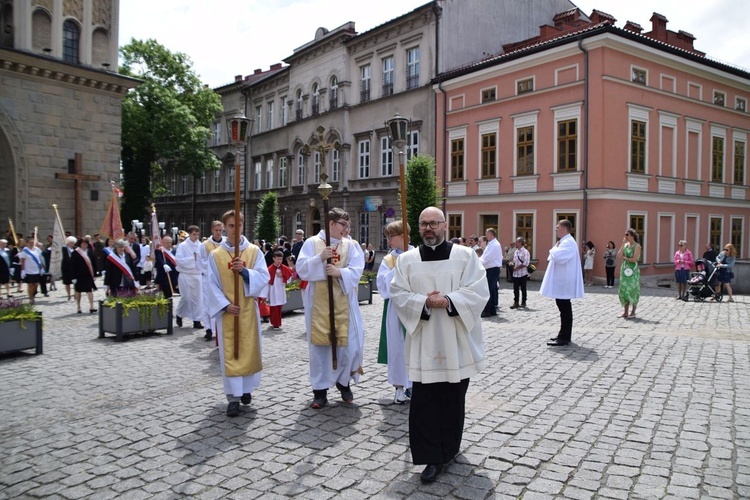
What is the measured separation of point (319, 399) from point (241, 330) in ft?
3.77

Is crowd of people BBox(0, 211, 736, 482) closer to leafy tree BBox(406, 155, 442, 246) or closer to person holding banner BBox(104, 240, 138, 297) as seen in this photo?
person holding banner BBox(104, 240, 138, 297)

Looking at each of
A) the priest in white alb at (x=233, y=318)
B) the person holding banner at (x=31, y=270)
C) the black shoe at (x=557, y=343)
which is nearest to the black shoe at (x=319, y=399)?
the priest in white alb at (x=233, y=318)

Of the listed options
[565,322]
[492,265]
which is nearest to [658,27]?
[492,265]

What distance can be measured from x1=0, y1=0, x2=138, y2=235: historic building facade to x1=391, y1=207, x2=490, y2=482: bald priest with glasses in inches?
934

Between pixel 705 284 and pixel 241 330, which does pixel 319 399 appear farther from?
pixel 705 284

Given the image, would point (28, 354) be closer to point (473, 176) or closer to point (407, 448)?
point (407, 448)

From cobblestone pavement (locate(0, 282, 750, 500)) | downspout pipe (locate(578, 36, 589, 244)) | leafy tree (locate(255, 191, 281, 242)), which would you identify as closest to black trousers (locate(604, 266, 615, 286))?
downspout pipe (locate(578, 36, 589, 244))

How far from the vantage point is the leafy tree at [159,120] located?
129ft

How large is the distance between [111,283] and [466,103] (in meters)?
20.1

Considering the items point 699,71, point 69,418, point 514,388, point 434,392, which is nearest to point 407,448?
point 434,392

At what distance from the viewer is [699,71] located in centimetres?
2631

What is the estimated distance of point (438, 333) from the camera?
4613mm

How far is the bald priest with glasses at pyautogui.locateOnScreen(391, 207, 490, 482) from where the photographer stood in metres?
4.46

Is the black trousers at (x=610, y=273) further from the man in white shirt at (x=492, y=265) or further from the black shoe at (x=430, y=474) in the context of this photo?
the black shoe at (x=430, y=474)
